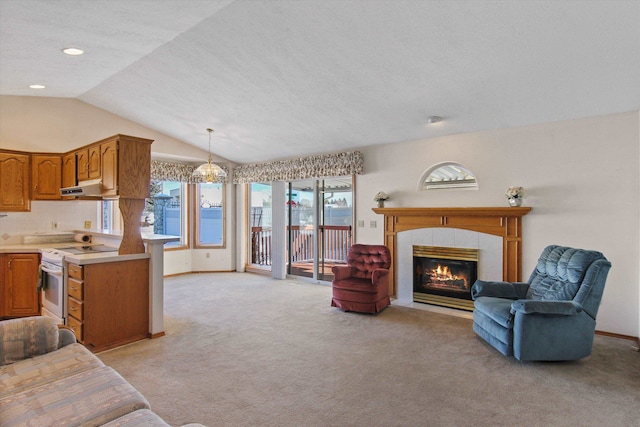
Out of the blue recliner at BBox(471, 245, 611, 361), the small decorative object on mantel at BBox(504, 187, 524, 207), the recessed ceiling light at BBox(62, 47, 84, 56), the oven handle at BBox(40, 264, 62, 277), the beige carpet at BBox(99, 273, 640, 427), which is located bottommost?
the beige carpet at BBox(99, 273, 640, 427)

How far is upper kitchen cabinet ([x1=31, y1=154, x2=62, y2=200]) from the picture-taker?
5.01 meters

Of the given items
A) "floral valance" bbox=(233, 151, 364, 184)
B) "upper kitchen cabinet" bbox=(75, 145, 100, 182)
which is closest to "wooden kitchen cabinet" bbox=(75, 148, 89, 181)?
"upper kitchen cabinet" bbox=(75, 145, 100, 182)

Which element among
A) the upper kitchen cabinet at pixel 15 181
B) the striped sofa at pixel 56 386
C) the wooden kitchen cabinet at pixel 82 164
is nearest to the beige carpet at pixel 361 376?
the striped sofa at pixel 56 386

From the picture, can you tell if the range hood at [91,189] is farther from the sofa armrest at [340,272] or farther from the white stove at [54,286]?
the sofa armrest at [340,272]

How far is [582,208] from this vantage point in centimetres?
402

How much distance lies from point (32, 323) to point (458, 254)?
4.63 m

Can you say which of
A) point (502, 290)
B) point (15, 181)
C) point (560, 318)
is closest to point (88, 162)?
point (15, 181)

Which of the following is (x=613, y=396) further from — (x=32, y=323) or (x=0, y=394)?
(x=32, y=323)

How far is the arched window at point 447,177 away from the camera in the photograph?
193 inches

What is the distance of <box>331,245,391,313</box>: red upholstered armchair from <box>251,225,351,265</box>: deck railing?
55.1 inches

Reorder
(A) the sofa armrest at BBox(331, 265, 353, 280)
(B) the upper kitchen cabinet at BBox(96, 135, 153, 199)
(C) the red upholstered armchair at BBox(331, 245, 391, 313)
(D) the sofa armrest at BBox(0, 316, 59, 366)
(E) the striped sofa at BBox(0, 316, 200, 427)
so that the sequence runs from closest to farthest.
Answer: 1. (E) the striped sofa at BBox(0, 316, 200, 427)
2. (D) the sofa armrest at BBox(0, 316, 59, 366)
3. (B) the upper kitchen cabinet at BBox(96, 135, 153, 199)
4. (C) the red upholstered armchair at BBox(331, 245, 391, 313)
5. (A) the sofa armrest at BBox(331, 265, 353, 280)

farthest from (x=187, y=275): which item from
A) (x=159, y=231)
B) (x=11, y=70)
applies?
(x=11, y=70)

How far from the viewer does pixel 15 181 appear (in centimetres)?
485

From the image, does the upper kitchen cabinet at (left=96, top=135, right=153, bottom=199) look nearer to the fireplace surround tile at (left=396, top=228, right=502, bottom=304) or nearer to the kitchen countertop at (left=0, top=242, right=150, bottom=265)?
the kitchen countertop at (left=0, top=242, right=150, bottom=265)
